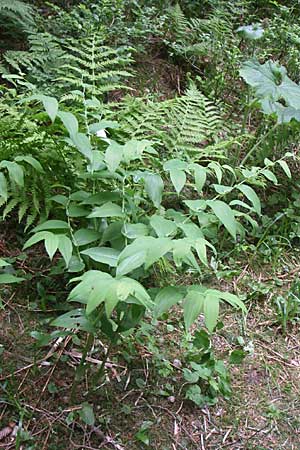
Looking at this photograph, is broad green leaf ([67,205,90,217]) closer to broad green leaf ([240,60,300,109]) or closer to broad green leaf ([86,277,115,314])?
broad green leaf ([86,277,115,314])

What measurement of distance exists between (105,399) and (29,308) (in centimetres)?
51

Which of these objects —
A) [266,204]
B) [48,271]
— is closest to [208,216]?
[48,271]

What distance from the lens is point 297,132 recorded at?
11.4 ft

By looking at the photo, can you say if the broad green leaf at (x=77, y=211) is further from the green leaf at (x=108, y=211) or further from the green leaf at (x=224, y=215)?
the green leaf at (x=224, y=215)

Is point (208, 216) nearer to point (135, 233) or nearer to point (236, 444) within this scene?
point (135, 233)

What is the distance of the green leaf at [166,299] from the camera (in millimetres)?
1666

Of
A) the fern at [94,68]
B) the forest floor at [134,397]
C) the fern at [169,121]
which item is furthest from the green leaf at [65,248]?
the fern at [94,68]

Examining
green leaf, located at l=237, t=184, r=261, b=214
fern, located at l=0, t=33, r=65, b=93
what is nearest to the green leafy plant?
green leaf, located at l=237, t=184, r=261, b=214

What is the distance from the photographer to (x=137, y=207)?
6.73ft

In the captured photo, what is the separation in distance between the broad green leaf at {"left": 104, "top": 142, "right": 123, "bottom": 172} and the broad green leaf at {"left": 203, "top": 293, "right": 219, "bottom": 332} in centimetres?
54

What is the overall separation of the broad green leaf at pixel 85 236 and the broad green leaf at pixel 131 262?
373 millimetres

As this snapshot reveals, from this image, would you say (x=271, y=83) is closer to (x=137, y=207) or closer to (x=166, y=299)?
(x=137, y=207)

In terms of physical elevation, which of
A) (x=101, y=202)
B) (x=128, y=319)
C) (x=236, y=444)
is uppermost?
(x=101, y=202)

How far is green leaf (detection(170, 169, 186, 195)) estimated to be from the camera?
184 centimetres
